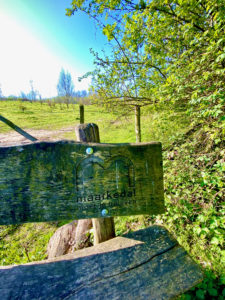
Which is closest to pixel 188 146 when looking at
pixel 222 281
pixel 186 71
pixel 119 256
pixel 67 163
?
pixel 186 71

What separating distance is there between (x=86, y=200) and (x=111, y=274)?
1.95 feet

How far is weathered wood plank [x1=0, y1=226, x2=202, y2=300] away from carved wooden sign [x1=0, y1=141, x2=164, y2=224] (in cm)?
43

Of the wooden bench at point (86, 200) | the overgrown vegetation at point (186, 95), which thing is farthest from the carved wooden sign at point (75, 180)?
the overgrown vegetation at point (186, 95)

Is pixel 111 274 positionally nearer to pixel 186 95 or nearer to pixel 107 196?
Answer: pixel 107 196

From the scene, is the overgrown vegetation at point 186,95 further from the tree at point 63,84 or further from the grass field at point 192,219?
the tree at point 63,84

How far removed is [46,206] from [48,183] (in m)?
0.17

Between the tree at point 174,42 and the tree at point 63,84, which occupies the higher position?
the tree at point 63,84

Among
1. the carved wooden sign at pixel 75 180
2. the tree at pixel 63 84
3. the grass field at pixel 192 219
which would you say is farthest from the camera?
the tree at pixel 63 84

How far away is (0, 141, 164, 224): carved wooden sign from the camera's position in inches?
37.5

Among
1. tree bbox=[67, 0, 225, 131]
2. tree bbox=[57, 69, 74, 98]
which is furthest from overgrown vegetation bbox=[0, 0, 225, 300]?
tree bbox=[57, 69, 74, 98]

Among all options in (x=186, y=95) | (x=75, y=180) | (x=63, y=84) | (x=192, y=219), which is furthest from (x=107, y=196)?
(x=63, y=84)

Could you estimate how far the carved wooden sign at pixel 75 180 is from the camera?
954 mm

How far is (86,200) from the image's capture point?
40.4 inches

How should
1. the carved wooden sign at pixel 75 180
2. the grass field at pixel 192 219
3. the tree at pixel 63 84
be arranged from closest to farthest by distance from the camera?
the carved wooden sign at pixel 75 180 → the grass field at pixel 192 219 → the tree at pixel 63 84
